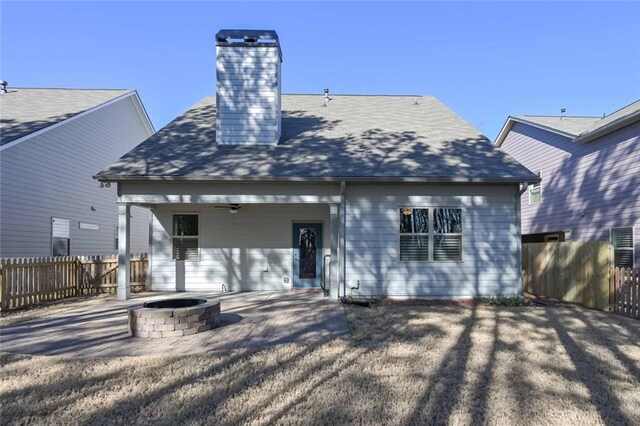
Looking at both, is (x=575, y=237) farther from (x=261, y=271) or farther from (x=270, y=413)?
(x=270, y=413)

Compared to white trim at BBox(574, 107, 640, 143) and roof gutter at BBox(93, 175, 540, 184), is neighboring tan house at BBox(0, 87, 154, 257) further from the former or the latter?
white trim at BBox(574, 107, 640, 143)

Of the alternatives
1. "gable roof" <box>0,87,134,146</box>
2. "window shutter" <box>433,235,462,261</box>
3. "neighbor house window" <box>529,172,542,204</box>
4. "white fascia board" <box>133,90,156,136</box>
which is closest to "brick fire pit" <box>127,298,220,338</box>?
"window shutter" <box>433,235,462,261</box>

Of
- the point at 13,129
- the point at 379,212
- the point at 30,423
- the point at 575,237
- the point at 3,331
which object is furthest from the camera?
the point at 575,237

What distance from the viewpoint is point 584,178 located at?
13.6 metres

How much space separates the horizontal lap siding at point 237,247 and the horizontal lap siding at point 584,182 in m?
8.45

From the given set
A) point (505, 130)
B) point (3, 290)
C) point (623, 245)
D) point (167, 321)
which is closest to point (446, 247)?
point (623, 245)

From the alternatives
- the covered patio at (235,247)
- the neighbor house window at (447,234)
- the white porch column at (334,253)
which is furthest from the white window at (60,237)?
the neighbor house window at (447,234)

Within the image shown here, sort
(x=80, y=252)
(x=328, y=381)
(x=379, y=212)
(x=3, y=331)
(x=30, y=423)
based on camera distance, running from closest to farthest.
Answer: (x=30, y=423) < (x=328, y=381) < (x=3, y=331) < (x=379, y=212) < (x=80, y=252)

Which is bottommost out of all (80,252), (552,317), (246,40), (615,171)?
(552,317)

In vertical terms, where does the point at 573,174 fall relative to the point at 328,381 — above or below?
above

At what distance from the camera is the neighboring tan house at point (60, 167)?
12172 mm

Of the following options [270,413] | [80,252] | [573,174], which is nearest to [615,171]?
[573,174]

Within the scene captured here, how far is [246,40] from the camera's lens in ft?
39.5

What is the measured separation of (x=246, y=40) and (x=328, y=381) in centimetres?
1045
